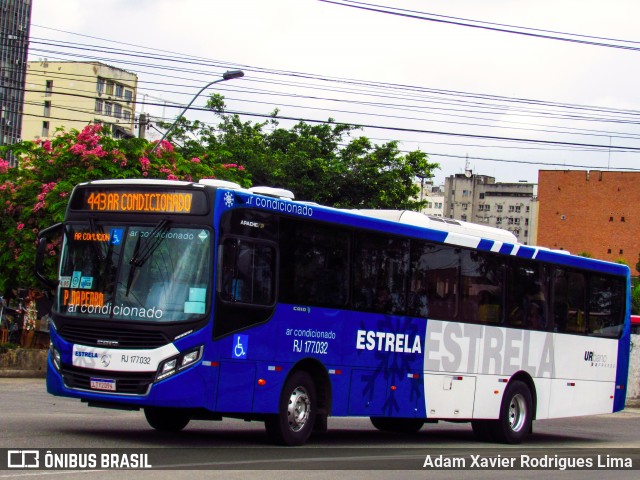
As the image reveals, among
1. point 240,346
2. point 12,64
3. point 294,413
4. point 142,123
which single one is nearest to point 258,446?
point 294,413

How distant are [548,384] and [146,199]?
8759 millimetres

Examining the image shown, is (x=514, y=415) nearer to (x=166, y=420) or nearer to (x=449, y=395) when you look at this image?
(x=449, y=395)

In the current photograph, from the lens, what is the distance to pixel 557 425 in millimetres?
24391

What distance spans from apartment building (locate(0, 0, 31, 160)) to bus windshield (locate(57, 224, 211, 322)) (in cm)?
9764

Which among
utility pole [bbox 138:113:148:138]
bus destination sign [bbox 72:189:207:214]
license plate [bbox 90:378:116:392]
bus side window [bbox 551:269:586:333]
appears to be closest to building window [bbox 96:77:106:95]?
utility pole [bbox 138:113:148:138]

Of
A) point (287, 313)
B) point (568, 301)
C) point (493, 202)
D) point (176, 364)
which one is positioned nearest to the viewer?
point (176, 364)

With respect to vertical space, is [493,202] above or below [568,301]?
above

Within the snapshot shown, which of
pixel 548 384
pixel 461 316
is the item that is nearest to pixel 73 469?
pixel 461 316

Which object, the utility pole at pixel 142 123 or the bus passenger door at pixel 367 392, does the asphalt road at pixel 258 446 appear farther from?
the utility pole at pixel 142 123

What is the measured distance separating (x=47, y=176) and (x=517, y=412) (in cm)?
1609

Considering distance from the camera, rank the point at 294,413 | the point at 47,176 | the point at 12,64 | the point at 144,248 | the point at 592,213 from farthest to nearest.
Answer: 1. the point at 592,213
2. the point at 12,64
3. the point at 47,176
4. the point at 294,413
5. the point at 144,248

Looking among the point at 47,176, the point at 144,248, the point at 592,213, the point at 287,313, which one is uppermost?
the point at 592,213

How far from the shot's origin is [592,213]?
114750mm

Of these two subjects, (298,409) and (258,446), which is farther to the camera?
(298,409)
